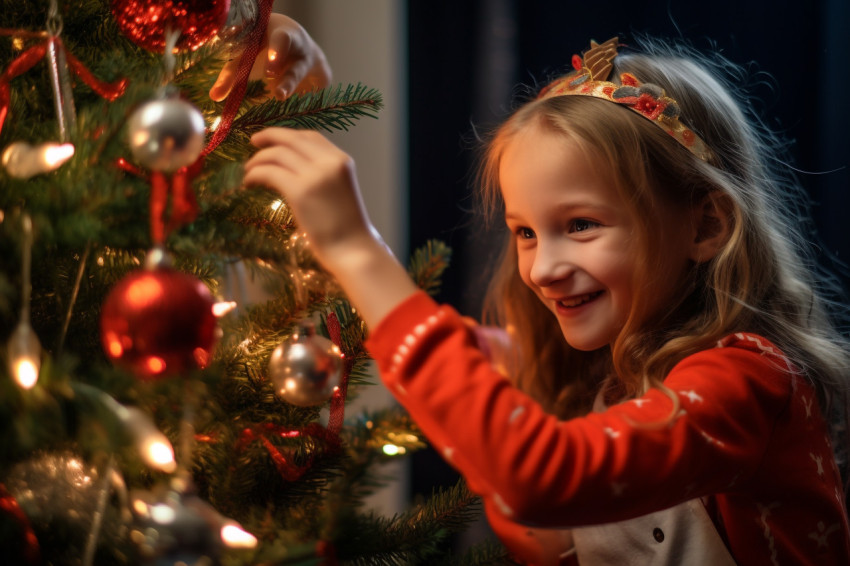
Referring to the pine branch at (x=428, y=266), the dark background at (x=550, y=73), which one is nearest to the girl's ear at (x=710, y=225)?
the dark background at (x=550, y=73)

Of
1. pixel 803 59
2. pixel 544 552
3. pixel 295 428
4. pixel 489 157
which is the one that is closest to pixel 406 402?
pixel 295 428

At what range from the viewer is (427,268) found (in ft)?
2.30

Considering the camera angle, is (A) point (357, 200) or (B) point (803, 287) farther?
(B) point (803, 287)

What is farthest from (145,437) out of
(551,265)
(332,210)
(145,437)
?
(551,265)

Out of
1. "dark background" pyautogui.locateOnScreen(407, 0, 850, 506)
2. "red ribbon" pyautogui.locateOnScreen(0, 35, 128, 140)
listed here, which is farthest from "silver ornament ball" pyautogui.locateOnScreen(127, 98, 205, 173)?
"dark background" pyautogui.locateOnScreen(407, 0, 850, 506)

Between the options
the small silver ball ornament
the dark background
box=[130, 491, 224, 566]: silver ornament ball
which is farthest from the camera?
the dark background

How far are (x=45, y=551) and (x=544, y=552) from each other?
61 centimetres

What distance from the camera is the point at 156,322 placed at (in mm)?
402

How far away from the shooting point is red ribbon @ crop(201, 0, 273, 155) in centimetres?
58

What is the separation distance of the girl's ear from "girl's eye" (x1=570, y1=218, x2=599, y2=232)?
15 centimetres

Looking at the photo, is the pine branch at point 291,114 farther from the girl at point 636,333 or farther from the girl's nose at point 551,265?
the girl's nose at point 551,265

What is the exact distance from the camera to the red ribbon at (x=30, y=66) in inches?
19.4

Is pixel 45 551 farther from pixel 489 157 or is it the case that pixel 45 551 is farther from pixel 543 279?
pixel 489 157

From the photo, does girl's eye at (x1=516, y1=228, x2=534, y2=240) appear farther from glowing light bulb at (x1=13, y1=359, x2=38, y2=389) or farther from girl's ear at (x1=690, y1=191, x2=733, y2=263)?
glowing light bulb at (x1=13, y1=359, x2=38, y2=389)
